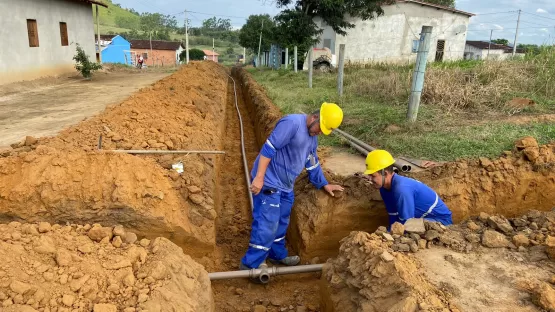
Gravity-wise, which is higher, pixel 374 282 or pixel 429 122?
pixel 429 122

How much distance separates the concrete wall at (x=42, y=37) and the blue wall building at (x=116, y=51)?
86.1ft

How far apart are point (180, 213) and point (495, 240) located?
3.28 metres

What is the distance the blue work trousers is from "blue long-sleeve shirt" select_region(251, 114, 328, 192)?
124mm

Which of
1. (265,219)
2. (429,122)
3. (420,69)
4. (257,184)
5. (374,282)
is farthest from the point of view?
(429,122)

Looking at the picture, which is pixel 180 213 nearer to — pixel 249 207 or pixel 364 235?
pixel 249 207

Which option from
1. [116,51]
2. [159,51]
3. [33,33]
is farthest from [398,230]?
[159,51]

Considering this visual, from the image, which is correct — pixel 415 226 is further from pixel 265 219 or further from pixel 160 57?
pixel 160 57

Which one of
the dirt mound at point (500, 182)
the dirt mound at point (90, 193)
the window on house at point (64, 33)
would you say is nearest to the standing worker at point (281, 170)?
the dirt mound at point (90, 193)

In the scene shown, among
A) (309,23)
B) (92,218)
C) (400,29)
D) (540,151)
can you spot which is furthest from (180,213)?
(400,29)

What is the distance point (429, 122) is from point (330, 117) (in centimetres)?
406

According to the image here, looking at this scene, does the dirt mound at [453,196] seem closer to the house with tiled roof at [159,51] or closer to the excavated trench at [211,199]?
the excavated trench at [211,199]

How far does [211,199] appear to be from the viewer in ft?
16.0

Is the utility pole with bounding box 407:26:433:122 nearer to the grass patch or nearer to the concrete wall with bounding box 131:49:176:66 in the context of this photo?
the grass patch

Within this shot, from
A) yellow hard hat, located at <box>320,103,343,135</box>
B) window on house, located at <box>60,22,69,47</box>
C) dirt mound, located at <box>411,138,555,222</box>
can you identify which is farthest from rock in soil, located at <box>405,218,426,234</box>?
window on house, located at <box>60,22,69,47</box>
